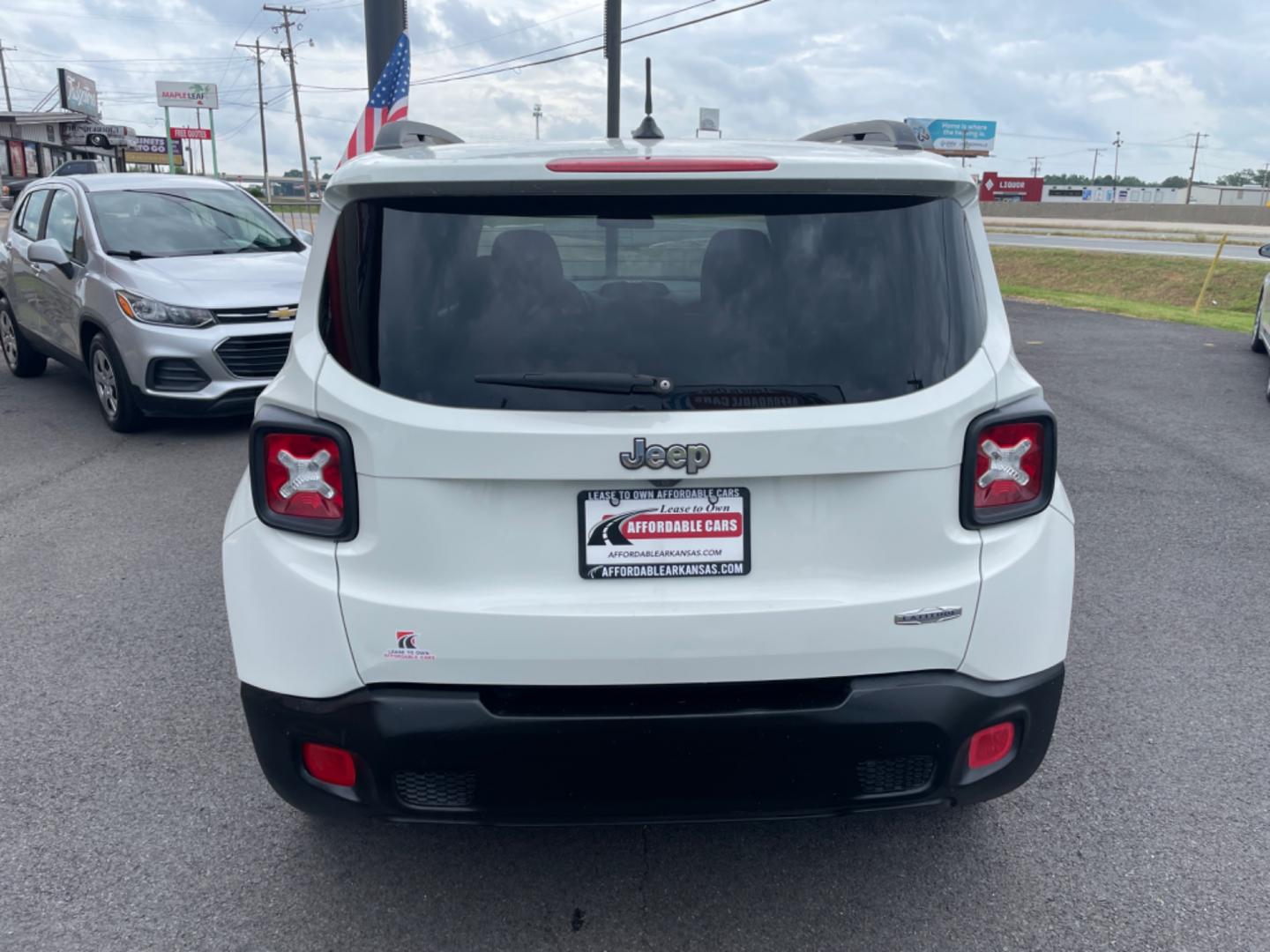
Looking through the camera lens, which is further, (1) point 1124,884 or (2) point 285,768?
(1) point 1124,884

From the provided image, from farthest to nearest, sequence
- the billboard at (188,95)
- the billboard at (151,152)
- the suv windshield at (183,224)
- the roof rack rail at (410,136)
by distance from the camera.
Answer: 1. the billboard at (151,152)
2. the billboard at (188,95)
3. the suv windshield at (183,224)
4. the roof rack rail at (410,136)

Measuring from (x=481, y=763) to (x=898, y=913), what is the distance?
117cm

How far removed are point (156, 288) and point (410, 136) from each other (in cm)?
560

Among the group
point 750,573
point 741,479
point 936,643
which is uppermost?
point 741,479

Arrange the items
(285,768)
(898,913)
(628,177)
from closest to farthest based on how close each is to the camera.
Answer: (628,177) < (285,768) < (898,913)

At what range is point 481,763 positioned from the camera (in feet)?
7.75

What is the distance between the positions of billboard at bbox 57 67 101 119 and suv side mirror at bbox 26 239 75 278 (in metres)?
69.1

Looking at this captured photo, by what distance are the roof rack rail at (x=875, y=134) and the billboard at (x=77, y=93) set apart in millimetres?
75848

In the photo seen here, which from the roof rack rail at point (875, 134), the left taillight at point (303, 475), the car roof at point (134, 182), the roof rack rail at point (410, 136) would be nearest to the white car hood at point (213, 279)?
the car roof at point (134, 182)

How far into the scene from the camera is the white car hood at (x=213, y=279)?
25.8 feet

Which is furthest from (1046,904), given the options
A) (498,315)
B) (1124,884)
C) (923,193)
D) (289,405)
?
(289,405)

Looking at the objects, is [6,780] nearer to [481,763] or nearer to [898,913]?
[481,763]

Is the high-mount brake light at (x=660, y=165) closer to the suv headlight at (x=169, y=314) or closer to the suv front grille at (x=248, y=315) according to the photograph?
the suv front grille at (x=248, y=315)

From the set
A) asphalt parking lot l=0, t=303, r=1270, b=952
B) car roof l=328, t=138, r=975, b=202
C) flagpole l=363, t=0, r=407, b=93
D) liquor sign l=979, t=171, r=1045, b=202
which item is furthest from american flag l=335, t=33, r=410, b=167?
liquor sign l=979, t=171, r=1045, b=202
